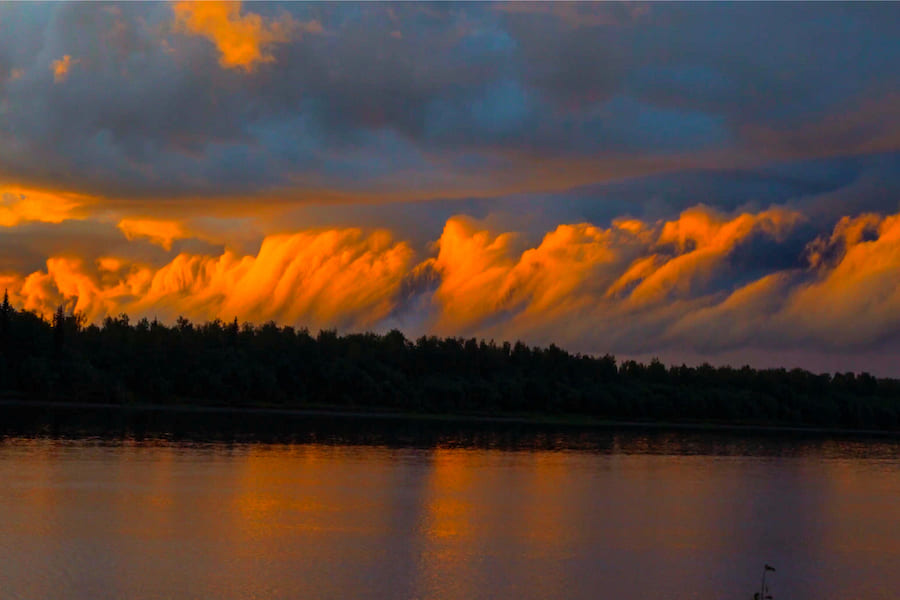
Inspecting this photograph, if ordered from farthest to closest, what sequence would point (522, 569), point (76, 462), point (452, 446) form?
point (452, 446), point (76, 462), point (522, 569)

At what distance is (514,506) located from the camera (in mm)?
70750

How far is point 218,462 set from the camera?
90.8 meters

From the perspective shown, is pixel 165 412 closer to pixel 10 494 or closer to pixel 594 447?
pixel 594 447

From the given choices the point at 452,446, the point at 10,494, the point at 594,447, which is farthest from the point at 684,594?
the point at 594,447

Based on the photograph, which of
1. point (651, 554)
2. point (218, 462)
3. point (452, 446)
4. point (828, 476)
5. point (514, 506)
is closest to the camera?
point (651, 554)

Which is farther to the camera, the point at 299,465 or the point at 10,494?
the point at 299,465

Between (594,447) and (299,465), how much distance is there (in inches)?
2315

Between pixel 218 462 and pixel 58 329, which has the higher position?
pixel 58 329

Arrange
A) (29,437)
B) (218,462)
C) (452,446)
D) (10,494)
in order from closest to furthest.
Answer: (10,494)
(218,462)
(29,437)
(452,446)

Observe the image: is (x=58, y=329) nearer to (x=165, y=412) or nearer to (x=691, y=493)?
(x=165, y=412)

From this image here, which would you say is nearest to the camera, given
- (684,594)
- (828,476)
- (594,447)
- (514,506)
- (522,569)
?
(684,594)

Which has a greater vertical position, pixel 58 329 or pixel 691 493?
pixel 58 329

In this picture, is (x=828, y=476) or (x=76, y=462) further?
(x=828, y=476)

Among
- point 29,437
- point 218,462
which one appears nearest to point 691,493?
point 218,462
